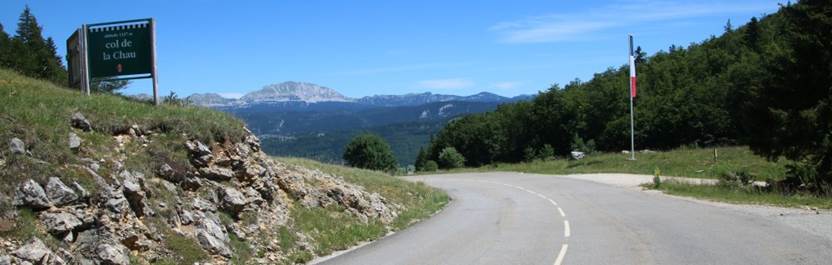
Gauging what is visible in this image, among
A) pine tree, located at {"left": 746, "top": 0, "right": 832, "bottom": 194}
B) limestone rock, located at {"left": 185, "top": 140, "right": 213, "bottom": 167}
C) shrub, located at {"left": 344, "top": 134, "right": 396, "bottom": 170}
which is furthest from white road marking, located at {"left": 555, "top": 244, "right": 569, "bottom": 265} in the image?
shrub, located at {"left": 344, "top": 134, "right": 396, "bottom": 170}

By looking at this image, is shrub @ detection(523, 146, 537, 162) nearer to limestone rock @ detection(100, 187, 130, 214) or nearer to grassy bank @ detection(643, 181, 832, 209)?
grassy bank @ detection(643, 181, 832, 209)

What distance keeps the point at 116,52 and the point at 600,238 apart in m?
10.8

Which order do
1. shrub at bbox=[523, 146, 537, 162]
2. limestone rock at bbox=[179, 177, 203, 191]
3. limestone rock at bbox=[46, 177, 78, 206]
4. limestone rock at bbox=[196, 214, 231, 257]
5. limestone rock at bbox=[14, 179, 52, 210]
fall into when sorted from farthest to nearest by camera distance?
shrub at bbox=[523, 146, 537, 162] → limestone rock at bbox=[179, 177, 203, 191] → limestone rock at bbox=[196, 214, 231, 257] → limestone rock at bbox=[46, 177, 78, 206] → limestone rock at bbox=[14, 179, 52, 210]

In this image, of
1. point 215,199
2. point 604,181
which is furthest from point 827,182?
point 215,199

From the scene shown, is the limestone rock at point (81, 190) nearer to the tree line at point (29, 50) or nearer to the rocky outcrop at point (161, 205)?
the rocky outcrop at point (161, 205)

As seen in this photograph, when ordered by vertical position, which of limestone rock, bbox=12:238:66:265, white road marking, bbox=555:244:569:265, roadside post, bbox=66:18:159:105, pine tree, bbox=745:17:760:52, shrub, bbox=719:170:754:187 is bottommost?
shrub, bbox=719:170:754:187

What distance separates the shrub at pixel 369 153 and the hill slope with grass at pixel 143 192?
68.1 m

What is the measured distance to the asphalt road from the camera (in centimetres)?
1021

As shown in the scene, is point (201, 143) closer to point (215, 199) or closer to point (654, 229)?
point (215, 199)

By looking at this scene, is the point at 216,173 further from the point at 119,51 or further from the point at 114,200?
the point at 119,51

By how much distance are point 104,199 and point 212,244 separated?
1.85 m

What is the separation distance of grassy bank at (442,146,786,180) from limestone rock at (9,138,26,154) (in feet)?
101

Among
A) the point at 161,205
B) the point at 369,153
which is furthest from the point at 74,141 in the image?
the point at 369,153

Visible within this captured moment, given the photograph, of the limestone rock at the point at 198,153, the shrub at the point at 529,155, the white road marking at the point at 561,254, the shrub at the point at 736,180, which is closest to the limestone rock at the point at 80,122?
the limestone rock at the point at 198,153
